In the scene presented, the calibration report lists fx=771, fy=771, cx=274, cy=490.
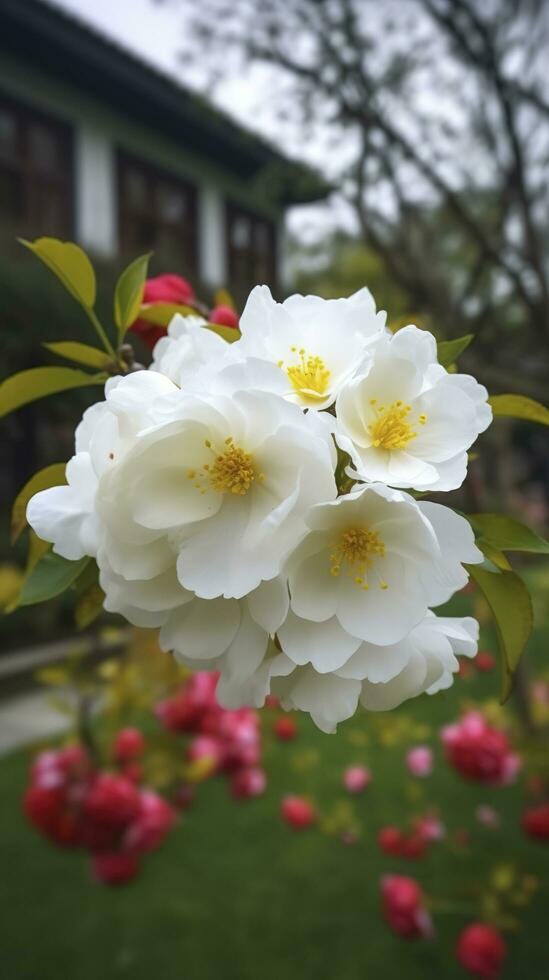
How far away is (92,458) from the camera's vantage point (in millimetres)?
395

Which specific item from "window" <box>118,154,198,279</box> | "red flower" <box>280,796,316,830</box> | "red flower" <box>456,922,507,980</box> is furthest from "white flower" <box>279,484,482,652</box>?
"window" <box>118,154,198,279</box>

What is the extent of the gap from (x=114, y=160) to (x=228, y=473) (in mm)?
6717

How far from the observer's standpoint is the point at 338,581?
0.40 metres

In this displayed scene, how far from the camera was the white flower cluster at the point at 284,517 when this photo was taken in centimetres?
38

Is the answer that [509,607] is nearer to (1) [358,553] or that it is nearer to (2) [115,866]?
(1) [358,553]

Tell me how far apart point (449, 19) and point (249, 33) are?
0.83 metres

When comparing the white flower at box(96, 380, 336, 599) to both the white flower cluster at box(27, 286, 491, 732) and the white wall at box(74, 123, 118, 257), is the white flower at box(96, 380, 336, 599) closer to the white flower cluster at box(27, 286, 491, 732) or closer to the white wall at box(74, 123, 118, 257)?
the white flower cluster at box(27, 286, 491, 732)

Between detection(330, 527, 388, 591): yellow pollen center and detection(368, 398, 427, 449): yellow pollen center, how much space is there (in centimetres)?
5

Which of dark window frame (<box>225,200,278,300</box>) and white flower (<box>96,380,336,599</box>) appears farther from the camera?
dark window frame (<box>225,200,278,300</box>)

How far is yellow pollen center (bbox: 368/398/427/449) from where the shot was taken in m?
0.41

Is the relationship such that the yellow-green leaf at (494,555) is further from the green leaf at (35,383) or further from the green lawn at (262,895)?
the green lawn at (262,895)

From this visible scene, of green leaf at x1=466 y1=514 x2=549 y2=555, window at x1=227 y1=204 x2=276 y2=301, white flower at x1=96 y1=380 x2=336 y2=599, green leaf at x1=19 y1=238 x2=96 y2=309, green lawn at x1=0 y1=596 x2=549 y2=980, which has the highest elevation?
window at x1=227 y1=204 x2=276 y2=301

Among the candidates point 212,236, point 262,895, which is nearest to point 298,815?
point 262,895

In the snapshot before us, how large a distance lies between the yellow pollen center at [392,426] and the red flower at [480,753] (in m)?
1.34
